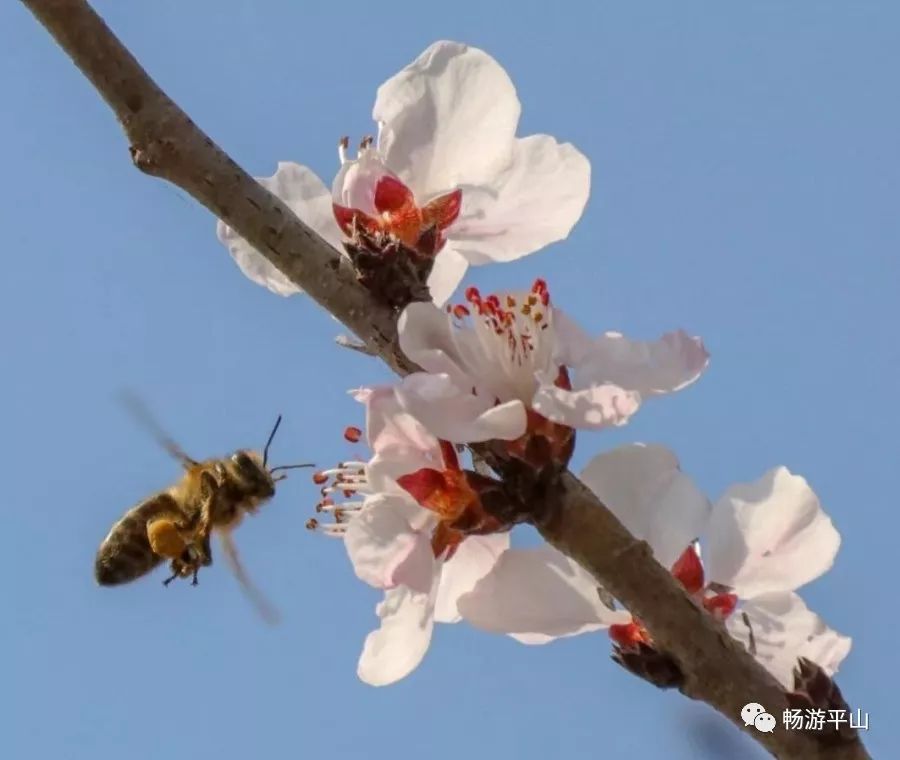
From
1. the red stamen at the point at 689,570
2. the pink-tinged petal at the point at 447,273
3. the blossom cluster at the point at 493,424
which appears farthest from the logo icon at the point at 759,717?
the pink-tinged petal at the point at 447,273

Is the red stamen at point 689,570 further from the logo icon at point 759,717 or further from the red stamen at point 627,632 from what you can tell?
the logo icon at point 759,717

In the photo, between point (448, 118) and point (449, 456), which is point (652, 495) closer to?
point (449, 456)

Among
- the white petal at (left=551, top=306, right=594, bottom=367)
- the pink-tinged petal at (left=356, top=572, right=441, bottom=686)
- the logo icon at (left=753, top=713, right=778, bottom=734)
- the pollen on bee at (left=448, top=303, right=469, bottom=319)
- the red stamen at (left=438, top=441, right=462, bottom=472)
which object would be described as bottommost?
the logo icon at (left=753, top=713, right=778, bottom=734)

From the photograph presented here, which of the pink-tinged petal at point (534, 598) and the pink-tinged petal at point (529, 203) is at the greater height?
the pink-tinged petal at point (529, 203)

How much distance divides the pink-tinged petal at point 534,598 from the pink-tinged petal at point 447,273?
65 centimetres

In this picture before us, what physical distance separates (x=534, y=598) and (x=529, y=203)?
0.83 metres

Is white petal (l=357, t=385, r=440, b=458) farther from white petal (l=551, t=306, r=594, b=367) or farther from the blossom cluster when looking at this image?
white petal (l=551, t=306, r=594, b=367)

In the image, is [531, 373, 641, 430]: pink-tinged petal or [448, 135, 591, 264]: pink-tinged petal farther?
[448, 135, 591, 264]: pink-tinged petal

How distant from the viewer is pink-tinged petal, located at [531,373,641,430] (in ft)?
6.24

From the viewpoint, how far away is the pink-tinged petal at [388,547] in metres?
2.15

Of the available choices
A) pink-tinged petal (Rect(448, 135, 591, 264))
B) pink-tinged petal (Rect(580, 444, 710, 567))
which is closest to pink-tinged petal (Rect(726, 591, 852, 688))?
pink-tinged petal (Rect(580, 444, 710, 567))

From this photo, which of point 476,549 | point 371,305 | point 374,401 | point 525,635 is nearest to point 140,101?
point 371,305

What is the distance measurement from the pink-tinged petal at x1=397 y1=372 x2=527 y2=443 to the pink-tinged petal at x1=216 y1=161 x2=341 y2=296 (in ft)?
2.87

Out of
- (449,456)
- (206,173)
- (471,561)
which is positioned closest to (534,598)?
(471,561)
